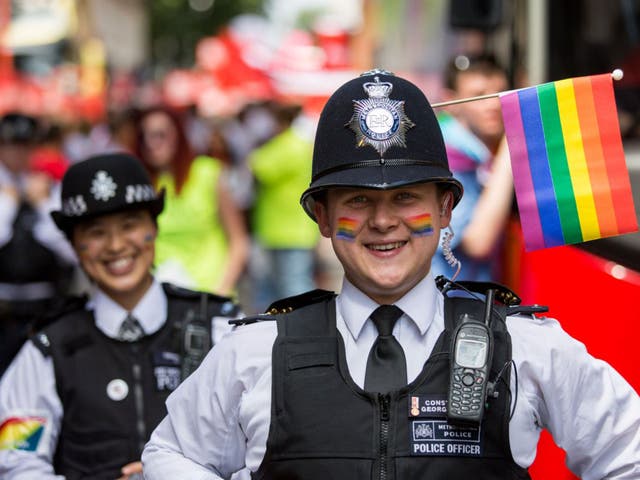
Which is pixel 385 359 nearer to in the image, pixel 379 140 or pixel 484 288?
pixel 484 288

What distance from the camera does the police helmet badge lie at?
9.50ft

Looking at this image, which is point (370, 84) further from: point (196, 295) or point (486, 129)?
point (486, 129)

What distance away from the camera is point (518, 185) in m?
3.28

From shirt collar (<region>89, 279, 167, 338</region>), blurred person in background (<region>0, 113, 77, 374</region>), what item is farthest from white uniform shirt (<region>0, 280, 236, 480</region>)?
blurred person in background (<region>0, 113, 77, 374</region>)

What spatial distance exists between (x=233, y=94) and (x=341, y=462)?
106ft

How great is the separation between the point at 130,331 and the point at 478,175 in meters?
2.09

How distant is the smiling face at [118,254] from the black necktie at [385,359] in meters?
1.72

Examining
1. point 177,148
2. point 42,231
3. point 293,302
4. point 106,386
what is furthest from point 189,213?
point 293,302

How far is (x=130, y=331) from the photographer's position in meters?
4.38

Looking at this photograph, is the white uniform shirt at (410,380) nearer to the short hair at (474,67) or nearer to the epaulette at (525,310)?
the epaulette at (525,310)

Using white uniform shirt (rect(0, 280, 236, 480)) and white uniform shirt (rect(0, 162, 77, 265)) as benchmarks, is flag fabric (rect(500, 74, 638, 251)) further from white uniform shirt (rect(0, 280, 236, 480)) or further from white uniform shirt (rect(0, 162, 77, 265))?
white uniform shirt (rect(0, 162, 77, 265))

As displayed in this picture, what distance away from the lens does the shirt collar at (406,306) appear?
9.65 ft

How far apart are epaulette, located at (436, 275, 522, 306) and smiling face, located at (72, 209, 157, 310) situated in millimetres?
1615

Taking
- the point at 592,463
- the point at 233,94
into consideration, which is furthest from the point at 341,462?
the point at 233,94
